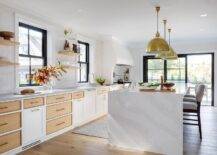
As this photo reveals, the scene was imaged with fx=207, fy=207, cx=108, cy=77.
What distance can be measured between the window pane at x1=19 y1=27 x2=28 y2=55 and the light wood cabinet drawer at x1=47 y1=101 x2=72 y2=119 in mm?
1302

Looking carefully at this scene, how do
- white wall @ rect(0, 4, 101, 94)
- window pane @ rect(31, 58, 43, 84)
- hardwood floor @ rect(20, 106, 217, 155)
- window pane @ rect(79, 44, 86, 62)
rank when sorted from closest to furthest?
1. hardwood floor @ rect(20, 106, 217, 155)
2. white wall @ rect(0, 4, 101, 94)
3. window pane @ rect(31, 58, 43, 84)
4. window pane @ rect(79, 44, 86, 62)

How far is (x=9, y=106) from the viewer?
9.96 feet

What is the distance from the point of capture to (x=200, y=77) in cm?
784

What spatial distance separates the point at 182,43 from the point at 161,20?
3495mm

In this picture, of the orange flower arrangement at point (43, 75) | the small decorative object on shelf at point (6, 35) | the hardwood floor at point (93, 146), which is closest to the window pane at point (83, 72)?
the orange flower arrangement at point (43, 75)

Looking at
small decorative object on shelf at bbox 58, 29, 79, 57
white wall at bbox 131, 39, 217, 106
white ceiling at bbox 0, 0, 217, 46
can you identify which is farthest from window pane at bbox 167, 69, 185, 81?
small decorative object on shelf at bbox 58, 29, 79, 57

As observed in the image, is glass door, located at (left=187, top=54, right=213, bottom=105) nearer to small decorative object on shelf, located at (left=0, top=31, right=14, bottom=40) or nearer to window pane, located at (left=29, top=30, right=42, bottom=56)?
window pane, located at (left=29, top=30, right=42, bottom=56)

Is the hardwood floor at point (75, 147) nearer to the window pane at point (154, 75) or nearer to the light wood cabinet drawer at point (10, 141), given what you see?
the light wood cabinet drawer at point (10, 141)

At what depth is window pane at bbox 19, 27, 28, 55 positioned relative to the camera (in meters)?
4.18

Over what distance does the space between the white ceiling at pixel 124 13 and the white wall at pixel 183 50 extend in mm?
1615

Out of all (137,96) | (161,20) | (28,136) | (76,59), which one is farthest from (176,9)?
(28,136)

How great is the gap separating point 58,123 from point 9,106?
1.29 m

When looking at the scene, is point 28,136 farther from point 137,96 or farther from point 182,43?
point 182,43

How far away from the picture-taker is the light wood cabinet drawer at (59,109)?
391cm
